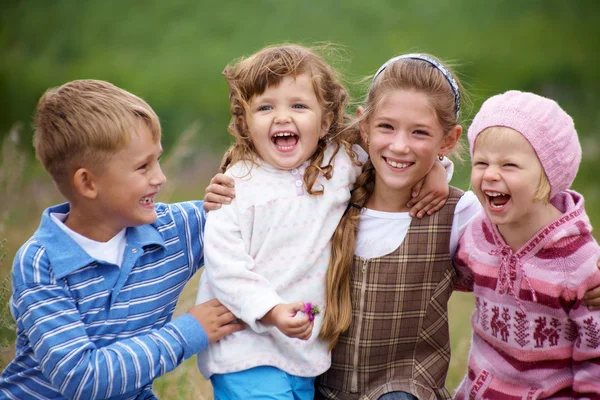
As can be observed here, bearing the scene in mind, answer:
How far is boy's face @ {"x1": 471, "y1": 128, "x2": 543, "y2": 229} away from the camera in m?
2.51

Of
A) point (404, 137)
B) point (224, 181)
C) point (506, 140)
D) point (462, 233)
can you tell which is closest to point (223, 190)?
point (224, 181)

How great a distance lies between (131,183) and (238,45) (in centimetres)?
657

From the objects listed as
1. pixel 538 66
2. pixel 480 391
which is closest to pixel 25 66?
pixel 538 66

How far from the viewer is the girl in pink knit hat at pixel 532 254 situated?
252 centimetres

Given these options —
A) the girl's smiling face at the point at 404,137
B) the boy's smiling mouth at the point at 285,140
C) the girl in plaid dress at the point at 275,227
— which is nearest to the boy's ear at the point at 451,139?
the girl's smiling face at the point at 404,137

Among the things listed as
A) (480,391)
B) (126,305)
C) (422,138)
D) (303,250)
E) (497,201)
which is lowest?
(480,391)

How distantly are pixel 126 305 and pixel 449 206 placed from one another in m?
1.24

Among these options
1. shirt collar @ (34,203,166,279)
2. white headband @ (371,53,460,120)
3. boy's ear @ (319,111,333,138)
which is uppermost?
white headband @ (371,53,460,120)

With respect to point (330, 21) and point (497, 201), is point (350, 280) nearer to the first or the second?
point (497, 201)

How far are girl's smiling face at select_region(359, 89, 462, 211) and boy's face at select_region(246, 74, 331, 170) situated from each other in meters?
0.24

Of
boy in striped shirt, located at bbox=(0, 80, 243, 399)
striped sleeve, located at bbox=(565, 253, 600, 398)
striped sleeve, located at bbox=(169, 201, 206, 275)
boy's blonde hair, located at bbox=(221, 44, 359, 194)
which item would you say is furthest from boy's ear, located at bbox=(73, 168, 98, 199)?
striped sleeve, located at bbox=(565, 253, 600, 398)

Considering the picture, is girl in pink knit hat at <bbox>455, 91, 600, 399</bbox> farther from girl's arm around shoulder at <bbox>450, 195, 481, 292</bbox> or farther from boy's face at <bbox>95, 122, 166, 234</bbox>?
boy's face at <bbox>95, 122, 166, 234</bbox>

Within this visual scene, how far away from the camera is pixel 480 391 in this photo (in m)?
2.81

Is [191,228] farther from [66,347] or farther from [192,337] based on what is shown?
[66,347]
